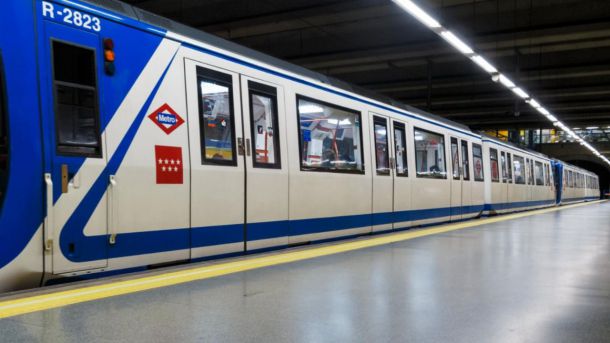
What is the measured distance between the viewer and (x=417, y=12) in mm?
8977

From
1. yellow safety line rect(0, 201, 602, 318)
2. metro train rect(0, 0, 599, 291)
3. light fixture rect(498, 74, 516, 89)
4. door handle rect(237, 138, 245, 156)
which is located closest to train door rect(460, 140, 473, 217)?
light fixture rect(498, 74, 516, 89)

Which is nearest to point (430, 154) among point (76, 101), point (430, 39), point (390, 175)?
point (390, 175)

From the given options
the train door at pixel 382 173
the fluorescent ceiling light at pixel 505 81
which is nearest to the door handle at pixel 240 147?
the train door at pixel 382 173

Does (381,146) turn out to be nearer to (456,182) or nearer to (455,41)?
(455,41)

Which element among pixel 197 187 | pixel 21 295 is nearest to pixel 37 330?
pixel 21 295

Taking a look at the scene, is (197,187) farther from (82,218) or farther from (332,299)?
(332,299)

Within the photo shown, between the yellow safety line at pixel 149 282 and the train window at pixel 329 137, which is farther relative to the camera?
the train window at pixel 329 137

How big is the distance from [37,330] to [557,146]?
52.1 meters

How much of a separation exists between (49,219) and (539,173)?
2266 centimetres

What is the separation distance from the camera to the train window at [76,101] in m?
4.11

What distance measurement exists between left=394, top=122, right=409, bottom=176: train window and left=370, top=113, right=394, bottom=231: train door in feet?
1.03

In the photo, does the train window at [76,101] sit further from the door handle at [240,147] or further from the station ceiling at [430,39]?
the station ceiling at [430,39]

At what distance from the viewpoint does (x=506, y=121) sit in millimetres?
30828

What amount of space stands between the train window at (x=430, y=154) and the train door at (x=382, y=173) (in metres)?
1.40
